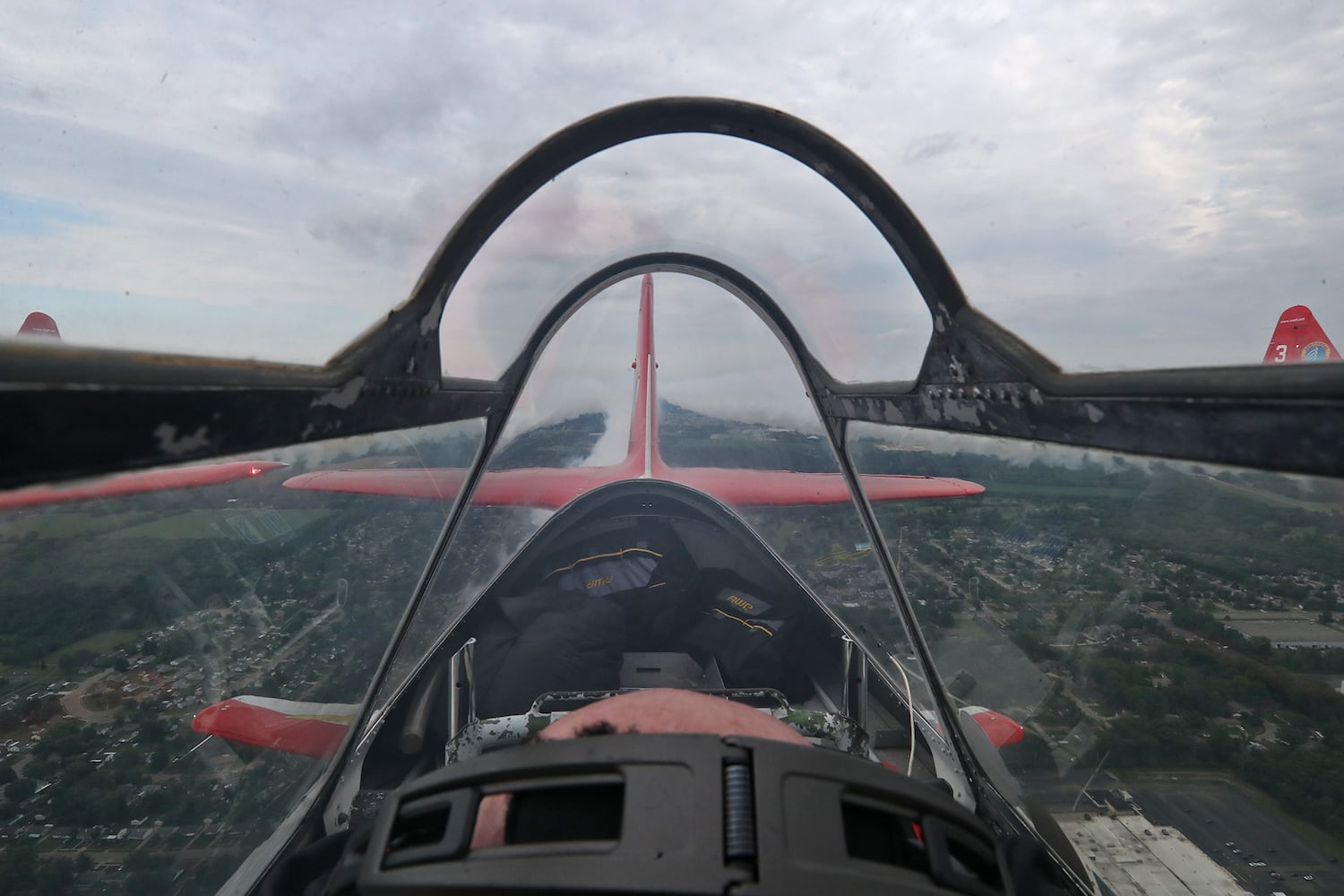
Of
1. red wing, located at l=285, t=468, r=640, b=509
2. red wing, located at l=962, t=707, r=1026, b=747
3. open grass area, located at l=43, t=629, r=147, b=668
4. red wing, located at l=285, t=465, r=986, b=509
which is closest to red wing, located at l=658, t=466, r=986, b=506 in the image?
red wing, located at l=285, t=465, r=986, b=509

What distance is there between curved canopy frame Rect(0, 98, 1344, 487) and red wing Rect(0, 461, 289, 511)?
0.05 metres

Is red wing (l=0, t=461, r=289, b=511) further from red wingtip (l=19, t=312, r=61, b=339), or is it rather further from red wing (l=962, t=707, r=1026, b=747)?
red wing (l=962, t=707, r=1026, b=747)

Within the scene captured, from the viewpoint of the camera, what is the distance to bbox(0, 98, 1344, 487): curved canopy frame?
721mm

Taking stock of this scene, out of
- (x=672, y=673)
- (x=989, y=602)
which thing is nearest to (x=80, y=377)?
(x=989, y=602)

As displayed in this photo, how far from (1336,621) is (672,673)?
2455 millimetres

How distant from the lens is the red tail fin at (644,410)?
6352 mm

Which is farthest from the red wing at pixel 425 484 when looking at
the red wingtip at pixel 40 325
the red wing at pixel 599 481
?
the red wingtip at pixel 40 325

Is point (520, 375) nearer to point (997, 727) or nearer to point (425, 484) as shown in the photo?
point (425, 484)

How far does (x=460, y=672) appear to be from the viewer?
2561 millimetres

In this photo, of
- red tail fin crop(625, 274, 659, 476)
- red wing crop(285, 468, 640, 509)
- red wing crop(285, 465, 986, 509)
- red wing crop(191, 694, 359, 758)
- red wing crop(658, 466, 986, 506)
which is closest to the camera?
red wing crop(191, 694, 359, 758)

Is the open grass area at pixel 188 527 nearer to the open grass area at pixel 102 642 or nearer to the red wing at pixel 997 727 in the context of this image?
the open grass area at pixel 102 642

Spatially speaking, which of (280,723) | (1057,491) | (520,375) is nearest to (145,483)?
(280,723)

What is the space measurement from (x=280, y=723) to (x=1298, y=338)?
2231 mm

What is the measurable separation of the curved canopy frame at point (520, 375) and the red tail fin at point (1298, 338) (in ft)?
0.87
